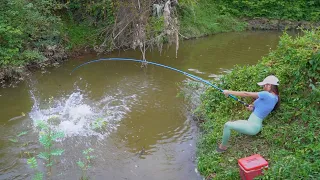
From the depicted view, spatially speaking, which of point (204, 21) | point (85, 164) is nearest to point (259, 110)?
point (85, 164)

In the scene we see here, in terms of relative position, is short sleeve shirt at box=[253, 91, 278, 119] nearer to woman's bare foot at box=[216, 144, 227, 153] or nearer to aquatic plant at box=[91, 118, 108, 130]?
woman's bare foot at box=[216, 144, 227, 153]

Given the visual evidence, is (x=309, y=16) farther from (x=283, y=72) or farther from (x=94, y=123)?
(x=94, y=123)

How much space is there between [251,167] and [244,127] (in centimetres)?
88

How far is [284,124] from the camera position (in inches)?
217

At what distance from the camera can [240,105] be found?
21.6 ft

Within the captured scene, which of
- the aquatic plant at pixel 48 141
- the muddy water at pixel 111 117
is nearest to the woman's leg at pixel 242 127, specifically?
the muddy water at pixel 111 117

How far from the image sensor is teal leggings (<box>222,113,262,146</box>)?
5.31 meters

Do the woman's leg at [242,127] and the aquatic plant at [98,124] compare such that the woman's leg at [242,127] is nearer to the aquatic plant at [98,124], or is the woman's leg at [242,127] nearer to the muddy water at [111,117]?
the muddy water at [111,117]

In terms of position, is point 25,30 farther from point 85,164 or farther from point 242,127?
point 242,127

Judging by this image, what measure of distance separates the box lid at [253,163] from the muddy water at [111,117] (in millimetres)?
1066

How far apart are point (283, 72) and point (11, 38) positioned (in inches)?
294

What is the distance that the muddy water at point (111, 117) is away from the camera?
5.82 meters

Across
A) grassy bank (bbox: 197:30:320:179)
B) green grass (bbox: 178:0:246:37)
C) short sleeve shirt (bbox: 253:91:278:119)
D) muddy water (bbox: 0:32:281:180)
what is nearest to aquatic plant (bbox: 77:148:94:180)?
muddy water (bbox: 0:32:281:180)

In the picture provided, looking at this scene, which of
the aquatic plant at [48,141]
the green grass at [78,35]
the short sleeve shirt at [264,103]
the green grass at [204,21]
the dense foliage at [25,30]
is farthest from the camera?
the green grass at [204,21]
